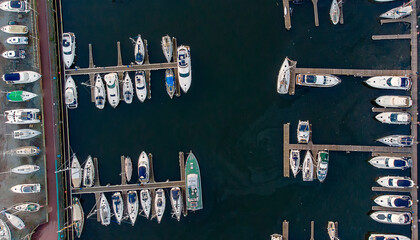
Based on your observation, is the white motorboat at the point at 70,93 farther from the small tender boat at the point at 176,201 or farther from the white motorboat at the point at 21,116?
the small tender boat at the point at 176,201

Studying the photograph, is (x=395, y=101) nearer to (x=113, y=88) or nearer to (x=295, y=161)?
(x=295, y=161)

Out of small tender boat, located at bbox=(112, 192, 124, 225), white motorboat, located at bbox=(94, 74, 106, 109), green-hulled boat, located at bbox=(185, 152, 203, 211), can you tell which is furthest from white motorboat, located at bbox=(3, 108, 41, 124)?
green-hulled boat, located at bbox=(185, 152, 203, 211)

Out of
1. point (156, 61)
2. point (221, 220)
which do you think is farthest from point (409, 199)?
point (156, 61)

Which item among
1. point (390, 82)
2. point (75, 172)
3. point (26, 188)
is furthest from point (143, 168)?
point (390, 82)

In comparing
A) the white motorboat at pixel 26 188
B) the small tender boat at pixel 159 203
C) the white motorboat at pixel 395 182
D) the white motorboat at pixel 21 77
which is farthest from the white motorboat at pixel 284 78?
the white motorboat at pixel 26 188

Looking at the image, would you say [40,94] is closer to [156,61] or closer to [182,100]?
[156,61]

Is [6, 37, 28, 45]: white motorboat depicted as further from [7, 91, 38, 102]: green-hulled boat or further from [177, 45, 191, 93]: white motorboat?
[177, 45, 191, 93]: white motorboat
